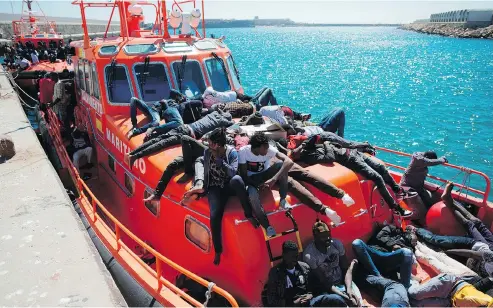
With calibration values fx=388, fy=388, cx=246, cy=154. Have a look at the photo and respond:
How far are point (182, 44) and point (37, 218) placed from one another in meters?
5.04

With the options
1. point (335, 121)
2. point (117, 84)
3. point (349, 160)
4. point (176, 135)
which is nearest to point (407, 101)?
point (335, 121)

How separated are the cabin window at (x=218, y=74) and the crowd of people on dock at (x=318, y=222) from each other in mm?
2186

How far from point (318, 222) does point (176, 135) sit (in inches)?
118

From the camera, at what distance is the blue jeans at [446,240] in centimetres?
632

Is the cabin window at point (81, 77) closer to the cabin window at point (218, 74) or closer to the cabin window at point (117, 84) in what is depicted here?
the cabin window at point (117, 84)

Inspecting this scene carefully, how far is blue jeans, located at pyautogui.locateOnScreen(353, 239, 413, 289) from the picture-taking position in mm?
5293

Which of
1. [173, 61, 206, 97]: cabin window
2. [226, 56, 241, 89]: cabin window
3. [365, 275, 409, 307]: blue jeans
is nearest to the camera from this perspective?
[365, 275, 409, 307]: blue jeans

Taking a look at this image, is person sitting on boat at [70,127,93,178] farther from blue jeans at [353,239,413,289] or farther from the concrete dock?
blue jeans at [353,239,413,289]

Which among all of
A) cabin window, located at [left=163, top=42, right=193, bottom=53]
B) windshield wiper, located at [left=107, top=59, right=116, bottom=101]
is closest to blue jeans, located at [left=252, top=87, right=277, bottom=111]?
cabin window, located at [left=163, top=42, right=193, bottom=53]

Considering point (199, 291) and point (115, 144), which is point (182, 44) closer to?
point (115, 144)

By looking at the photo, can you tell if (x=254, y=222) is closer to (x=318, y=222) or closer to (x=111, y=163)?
(x=318, y=222)

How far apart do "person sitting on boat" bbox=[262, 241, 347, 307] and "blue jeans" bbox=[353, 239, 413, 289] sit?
0.86 metres

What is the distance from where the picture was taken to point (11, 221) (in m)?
5.94

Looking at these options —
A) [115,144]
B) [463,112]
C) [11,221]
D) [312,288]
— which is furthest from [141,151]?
[463,112]
